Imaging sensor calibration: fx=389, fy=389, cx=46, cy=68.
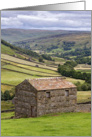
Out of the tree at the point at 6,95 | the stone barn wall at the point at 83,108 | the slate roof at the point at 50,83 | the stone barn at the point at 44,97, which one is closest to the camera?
the tree at the point at 6,95

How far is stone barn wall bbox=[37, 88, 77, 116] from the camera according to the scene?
24078mm

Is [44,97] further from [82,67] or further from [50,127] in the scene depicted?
[50,127]

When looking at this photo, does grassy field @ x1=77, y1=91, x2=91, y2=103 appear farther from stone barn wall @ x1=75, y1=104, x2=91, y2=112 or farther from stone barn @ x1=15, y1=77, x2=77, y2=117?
stone barn wall @ x1=75, y1=104, x2=91, y2=112

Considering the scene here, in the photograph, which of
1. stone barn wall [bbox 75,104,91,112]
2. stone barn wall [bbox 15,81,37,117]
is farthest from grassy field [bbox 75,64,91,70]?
stone barn wall [bbox 75,104,91,112]

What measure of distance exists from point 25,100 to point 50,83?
187 cm

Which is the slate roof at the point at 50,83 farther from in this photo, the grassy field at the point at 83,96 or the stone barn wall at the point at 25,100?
the grassy field at the point at 83,96

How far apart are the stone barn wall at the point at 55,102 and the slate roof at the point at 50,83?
1.05ft

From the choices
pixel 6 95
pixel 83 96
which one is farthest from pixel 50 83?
pixel 6 95

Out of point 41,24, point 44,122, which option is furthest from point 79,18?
point 44,122

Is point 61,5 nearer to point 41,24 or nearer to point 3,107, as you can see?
point 41,24

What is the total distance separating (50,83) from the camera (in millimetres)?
24109

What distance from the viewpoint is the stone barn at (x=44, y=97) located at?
2370 centimetres

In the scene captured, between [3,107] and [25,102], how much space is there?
146 cm

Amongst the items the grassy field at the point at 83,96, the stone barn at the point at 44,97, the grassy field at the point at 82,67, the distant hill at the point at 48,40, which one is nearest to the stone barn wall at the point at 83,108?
the stone barn at the point at 44,97
